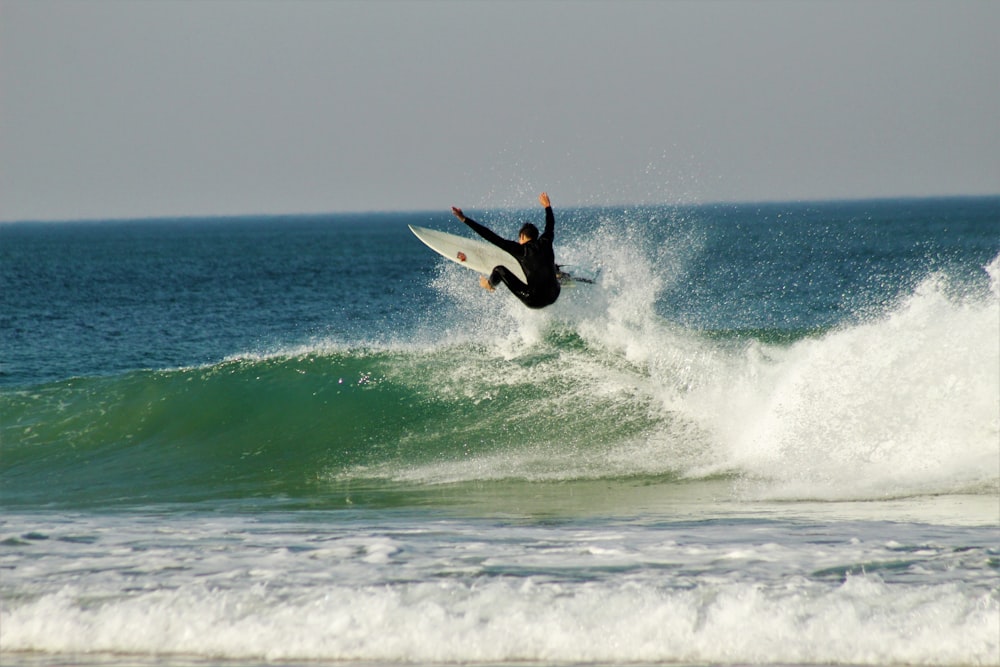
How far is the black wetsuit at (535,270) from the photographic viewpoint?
10336 mm

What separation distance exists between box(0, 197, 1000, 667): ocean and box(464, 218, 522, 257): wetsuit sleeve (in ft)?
7.43

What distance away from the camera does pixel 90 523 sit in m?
8.25

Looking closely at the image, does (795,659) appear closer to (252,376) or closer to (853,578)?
(853,578)

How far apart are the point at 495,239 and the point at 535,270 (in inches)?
25.1

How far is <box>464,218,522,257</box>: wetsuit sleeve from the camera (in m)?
9.84

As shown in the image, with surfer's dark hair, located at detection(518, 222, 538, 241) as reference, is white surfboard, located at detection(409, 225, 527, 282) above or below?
below

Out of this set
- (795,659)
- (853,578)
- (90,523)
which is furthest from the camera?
(90,523)

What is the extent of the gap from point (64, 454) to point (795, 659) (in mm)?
9578

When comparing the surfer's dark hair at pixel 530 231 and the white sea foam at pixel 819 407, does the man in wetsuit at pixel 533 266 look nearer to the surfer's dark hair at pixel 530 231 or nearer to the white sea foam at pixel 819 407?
the surfer's dark hair at pixel 530 231

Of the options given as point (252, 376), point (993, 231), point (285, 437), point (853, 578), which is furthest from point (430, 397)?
point (993, 231)

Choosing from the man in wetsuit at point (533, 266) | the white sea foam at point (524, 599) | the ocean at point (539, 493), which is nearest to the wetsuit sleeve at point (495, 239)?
the man in wetsuit at point (533, 266)

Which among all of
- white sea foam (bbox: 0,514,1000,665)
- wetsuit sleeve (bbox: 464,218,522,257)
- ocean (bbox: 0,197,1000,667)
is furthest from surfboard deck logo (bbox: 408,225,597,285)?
white sea foam (bbox: 0,514,1000,665)

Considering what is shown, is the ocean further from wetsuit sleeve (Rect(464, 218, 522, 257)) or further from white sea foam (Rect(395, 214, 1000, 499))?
wetsuit sleeve (Rect(464, 218, 522, 257))

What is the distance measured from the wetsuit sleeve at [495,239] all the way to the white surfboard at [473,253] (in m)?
1.92
